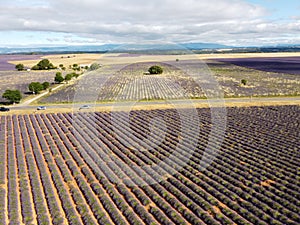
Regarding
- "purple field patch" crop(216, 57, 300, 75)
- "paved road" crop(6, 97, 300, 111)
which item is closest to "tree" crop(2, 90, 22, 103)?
"paved road" crop(6, 97, 300, 111)

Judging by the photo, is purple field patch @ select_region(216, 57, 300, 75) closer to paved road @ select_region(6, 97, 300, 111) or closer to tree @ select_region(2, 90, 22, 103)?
paved road @ select_region(6, 97, 300, 111)

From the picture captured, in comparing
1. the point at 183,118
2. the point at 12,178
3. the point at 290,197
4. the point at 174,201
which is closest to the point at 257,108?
the point at 183,118

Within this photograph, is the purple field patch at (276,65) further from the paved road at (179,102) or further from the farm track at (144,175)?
the farm track at (144,175)

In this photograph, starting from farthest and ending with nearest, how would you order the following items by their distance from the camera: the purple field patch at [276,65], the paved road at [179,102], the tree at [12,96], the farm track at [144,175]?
1. the purple field patch at [276,65]
2. the tree at [12,96]
3. the paved road at [179,102]
4. the farm track at [144,175]

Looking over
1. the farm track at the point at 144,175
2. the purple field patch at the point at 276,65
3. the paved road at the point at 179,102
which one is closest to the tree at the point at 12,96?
the paved road at the point at 179,102

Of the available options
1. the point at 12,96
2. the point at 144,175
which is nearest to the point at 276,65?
the point at 12,96

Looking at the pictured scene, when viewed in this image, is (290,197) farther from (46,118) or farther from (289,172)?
(46,118)

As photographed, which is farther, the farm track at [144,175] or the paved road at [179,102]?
the paved road at [179,102]

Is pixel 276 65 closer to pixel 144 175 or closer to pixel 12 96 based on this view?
pixel 12 96
